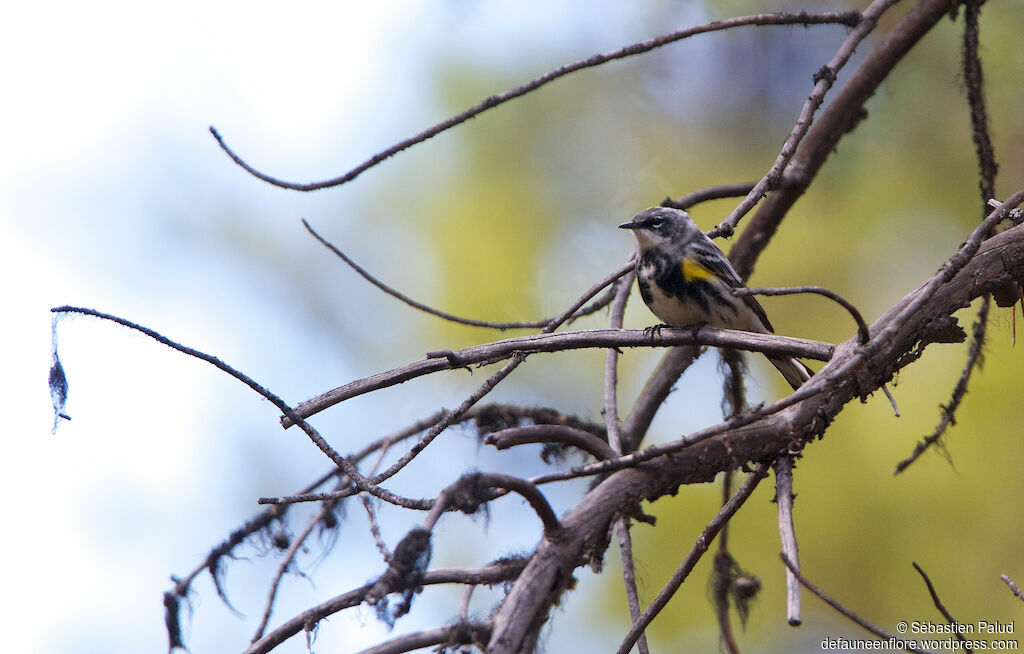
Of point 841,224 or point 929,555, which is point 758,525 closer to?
point 929,555

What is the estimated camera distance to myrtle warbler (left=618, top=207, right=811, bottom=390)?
309 centimetres

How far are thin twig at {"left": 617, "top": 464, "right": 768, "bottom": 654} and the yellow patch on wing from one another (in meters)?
1.36

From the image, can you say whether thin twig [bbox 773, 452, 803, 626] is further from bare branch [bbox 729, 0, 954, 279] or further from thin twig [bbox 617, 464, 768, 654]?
bare branch [bbox 729, 0, 954, 279]

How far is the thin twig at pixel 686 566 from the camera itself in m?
1.70

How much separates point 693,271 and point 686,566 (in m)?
1.48

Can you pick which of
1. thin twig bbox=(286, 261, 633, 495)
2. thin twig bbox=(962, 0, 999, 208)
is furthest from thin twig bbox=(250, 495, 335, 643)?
thin twig bbox=(962, 0, 999, 208)

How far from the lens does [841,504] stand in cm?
402

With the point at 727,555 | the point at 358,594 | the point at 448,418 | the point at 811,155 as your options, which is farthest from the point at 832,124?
the point at 358,594

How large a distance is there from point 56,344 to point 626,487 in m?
1.17

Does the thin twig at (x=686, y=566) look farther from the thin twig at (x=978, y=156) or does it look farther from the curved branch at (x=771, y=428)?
the thin twig at (x=978, y=156)

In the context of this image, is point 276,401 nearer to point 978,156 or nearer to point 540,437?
point 540,437

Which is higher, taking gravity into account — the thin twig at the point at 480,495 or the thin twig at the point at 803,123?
the thin twig at the point at 803,123

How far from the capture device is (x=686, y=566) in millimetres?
1812

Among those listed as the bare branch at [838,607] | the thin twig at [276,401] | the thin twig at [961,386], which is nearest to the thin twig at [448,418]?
the thin twig at [276,401]
